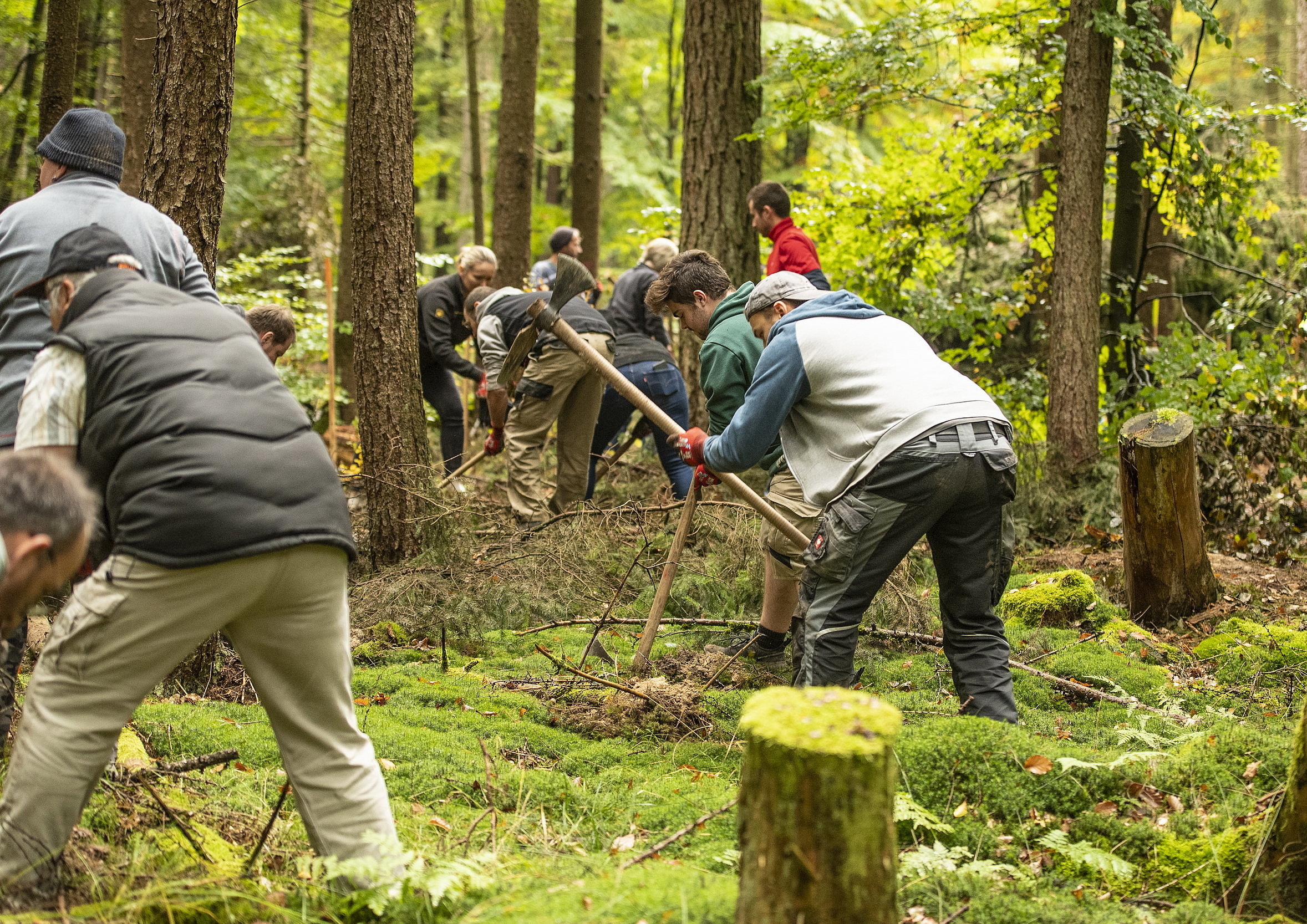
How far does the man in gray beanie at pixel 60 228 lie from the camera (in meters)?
3.46

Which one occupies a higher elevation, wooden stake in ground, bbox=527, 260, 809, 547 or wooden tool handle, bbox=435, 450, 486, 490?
wooden stake in ground, bbox=527, 260, 809, 547

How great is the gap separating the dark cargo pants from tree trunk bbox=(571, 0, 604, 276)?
8.69 m

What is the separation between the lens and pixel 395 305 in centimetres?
729

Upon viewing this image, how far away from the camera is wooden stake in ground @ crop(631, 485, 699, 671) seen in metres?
5.25

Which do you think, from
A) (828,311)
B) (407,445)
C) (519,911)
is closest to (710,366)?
(828,311)

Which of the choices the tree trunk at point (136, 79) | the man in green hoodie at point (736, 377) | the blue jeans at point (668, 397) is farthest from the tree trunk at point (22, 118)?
the man in green hoodie at point (736, 377)

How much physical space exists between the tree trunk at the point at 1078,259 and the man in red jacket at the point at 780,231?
250 centimetres

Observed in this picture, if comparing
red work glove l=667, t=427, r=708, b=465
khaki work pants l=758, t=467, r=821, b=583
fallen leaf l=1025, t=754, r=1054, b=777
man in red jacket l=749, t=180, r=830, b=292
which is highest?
man in red jacket l=749, t=180, r=830, b=292

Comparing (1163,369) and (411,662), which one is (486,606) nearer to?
(411,662)

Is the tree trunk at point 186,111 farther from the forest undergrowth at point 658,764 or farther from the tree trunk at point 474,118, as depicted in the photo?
the tree trunk at point 474,118

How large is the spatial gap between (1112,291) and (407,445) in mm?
7204

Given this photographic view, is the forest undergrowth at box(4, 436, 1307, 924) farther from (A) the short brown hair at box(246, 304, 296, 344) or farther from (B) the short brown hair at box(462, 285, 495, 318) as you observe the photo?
(B) the short brown hair at box(462, 285, 495, 318)

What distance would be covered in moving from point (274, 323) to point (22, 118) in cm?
913

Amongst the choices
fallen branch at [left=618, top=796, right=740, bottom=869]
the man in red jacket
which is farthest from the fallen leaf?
the man in red jacket
